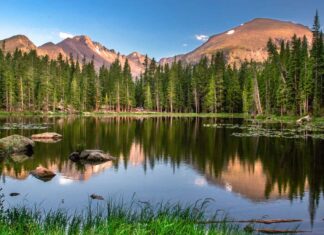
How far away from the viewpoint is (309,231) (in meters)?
14.2

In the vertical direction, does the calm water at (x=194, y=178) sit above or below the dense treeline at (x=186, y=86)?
below

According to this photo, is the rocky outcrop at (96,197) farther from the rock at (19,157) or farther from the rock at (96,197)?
the rock at (19,157)

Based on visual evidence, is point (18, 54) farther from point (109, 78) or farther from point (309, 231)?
point (309, 231)

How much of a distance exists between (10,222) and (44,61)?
137 m

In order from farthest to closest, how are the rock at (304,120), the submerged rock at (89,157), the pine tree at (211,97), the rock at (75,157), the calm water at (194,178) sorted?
the pine tree at (211,97)
the rock at (304,120)
the rock at (75,157)
the submerged rock at (89,157)
the calm water at (194,178)

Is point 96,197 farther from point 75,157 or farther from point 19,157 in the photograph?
point 19,157

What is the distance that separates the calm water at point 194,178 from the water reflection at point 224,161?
A: 0.05 meters

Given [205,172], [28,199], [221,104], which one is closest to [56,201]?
[28,199]

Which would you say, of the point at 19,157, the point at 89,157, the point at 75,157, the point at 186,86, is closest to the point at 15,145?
the point at 19,157

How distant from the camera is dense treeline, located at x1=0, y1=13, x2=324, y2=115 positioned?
86.1 m

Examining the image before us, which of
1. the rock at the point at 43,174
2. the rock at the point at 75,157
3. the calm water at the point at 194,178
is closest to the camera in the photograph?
the calm water at the point at 194,178

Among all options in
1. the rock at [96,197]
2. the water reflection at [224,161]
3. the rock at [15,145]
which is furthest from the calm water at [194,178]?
the rock at [15,145]

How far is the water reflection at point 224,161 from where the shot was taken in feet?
73.0

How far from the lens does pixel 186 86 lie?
141375 mm
